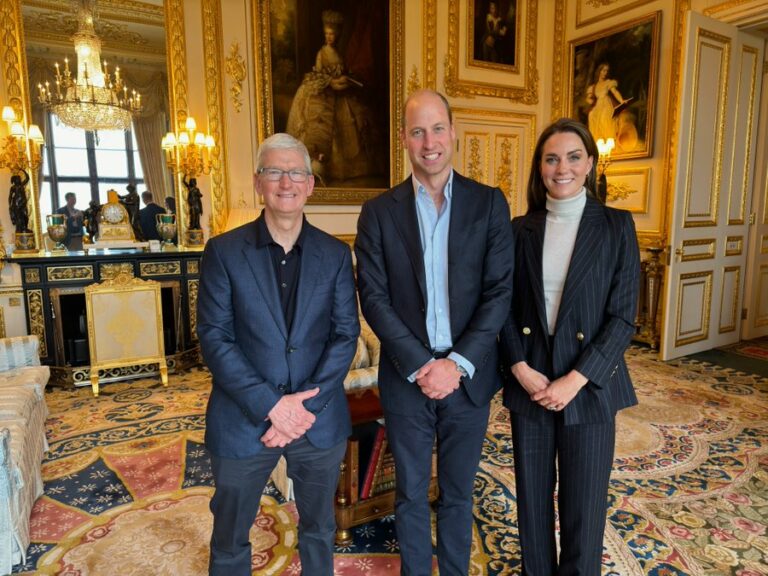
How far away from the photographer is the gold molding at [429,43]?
19.7 feet

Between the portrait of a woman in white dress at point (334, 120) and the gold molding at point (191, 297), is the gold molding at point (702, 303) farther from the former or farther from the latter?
the gold molding at point (191, 297)

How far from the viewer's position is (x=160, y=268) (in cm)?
468

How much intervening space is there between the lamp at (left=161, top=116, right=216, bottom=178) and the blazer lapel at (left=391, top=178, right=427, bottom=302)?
3.88 meters


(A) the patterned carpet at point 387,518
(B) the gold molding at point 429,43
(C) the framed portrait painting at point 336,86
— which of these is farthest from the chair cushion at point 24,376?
(B) the gold molding at point 429,43

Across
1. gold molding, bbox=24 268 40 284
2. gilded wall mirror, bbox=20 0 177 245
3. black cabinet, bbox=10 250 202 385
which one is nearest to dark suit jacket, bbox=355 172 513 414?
black cabinet, bbox=10 250 202 385

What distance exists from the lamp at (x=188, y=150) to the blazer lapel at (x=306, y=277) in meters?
3.92

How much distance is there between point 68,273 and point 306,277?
3.70 metres

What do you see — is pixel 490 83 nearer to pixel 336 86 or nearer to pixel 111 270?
pixel 336 86

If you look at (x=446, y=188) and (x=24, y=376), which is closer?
(x=446, y=188)

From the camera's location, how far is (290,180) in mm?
1518

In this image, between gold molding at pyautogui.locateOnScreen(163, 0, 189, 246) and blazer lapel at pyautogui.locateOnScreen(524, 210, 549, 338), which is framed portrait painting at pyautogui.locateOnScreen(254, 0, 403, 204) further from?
blazer lapel at pyautogui.locateOnScreen(524, 210, 549, 338)

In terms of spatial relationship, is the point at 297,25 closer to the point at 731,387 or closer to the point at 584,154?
the point at 584,154

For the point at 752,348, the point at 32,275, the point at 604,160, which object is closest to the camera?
the point at 32,275

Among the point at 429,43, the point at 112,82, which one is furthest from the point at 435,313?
the point at 429,43
